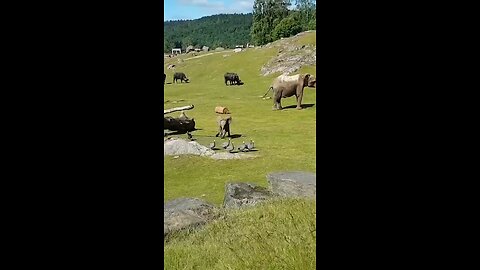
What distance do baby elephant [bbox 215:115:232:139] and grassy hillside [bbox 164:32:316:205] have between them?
17 mm

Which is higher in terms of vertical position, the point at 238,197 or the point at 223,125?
the point at 223,125

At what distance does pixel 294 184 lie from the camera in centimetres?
150

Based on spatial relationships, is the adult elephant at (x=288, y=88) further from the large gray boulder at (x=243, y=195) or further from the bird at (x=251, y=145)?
the large gray boulder at (x=243, y=195)

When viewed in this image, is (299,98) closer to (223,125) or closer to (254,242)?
(223,125)

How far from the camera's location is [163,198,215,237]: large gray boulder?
1.43m

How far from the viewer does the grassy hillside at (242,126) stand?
1.57 m

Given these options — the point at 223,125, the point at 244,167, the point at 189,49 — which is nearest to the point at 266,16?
the point at 189,49

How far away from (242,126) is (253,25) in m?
0.32

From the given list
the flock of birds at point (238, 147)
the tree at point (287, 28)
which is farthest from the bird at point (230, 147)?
the tree at point (287, 28)

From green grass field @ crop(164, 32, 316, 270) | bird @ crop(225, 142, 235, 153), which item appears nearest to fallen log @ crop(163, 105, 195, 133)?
green grass field @ crop(164, 32, 316, 270)
